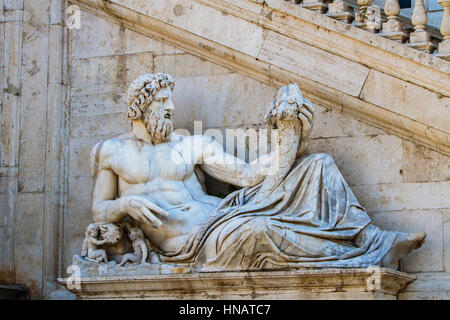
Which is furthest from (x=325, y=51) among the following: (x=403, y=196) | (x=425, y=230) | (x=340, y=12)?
(x=425, y=230)

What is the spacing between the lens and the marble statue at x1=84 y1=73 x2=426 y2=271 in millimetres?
12867

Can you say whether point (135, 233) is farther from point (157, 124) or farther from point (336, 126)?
point (336, 126)

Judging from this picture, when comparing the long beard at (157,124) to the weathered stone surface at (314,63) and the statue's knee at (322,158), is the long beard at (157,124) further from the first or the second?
the statue's knee at (322,158)

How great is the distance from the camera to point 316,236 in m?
Result: 12.9

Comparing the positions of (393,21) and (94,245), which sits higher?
(393,21)

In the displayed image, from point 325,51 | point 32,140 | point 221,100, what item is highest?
point 325,51

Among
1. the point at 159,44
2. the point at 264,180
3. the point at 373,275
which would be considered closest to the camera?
the point at 373,275

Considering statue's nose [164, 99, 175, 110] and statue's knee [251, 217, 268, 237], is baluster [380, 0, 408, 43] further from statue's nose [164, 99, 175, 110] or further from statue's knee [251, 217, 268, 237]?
statue's knee [251, 217, 268, 237]

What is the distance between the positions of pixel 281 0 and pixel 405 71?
1.38 meters

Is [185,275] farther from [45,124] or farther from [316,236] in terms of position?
[45,124]

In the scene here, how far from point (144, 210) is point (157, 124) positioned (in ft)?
2.93

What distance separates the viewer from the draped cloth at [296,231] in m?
12.8

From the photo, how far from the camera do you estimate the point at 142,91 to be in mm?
13672
